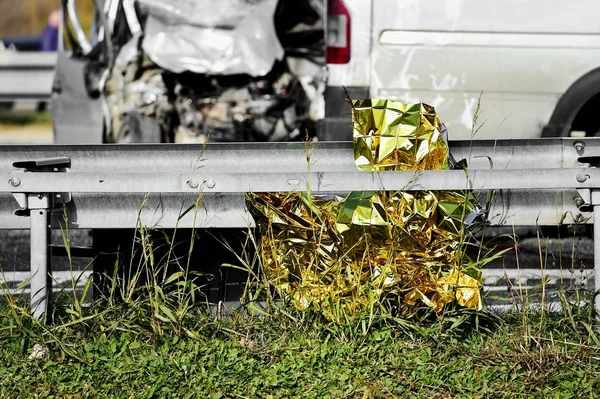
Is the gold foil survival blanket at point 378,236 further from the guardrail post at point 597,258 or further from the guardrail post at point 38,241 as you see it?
the guardrail post at point 38,241

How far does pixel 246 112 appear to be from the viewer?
674cm

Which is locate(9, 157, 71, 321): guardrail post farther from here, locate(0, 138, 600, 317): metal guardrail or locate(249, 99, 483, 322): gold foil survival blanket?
locate(249, 99, 483, 322): gold foil survival blanket

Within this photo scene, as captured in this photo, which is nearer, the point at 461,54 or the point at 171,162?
the point at 171,162

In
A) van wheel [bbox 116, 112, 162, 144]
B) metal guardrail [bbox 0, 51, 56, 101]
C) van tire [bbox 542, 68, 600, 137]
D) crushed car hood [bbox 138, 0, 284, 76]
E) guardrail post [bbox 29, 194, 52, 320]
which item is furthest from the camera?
metal guardrail [bbox 0, 51, 56, 101]

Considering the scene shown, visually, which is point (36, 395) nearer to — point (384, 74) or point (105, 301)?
point (105, 301)

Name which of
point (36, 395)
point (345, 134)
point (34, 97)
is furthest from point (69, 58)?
point (34, 97)

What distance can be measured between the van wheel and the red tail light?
2160mm

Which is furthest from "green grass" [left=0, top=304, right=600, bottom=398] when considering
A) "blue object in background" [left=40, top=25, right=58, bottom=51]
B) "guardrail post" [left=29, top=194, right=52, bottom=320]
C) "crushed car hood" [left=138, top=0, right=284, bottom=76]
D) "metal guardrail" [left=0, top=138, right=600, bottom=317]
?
"blue object in background" [left=40, top=25, right=58, bottom=51]

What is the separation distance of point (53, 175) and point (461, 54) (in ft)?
9.61

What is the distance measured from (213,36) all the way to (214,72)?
0.31m

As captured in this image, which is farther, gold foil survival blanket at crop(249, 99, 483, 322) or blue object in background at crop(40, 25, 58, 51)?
blue object in background at crop(40, 25, 58, 51)

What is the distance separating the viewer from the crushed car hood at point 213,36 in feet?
21.9

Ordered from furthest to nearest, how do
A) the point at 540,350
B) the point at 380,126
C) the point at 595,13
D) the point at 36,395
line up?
the point at 595,13 → the point at 380,126 → the point at 540,350 → the point at 36,395

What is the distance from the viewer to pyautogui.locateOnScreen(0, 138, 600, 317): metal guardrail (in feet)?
10.7
